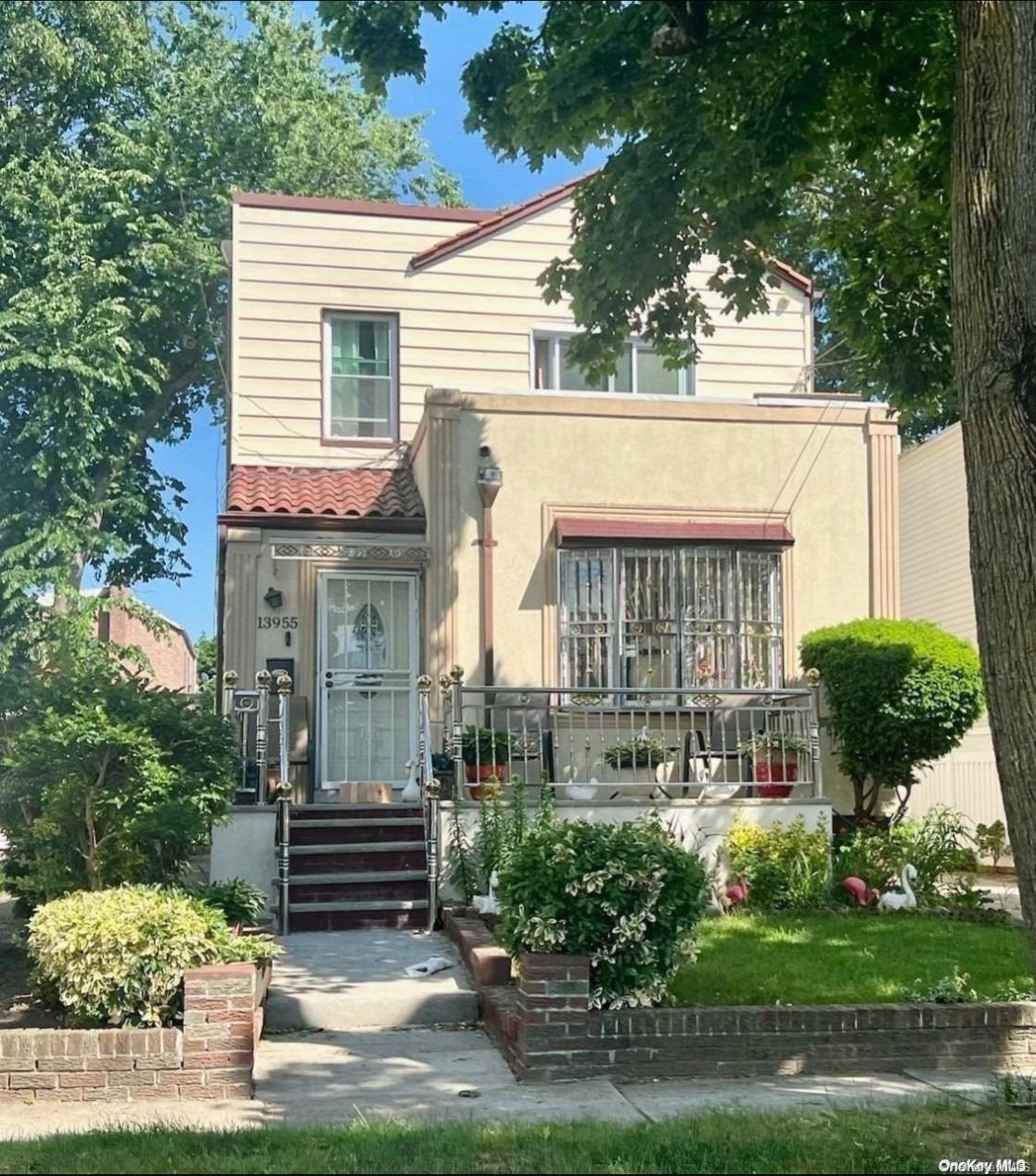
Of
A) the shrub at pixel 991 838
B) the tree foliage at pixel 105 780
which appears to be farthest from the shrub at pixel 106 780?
the shrub at pixel 991 838

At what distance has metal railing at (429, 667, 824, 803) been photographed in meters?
11.2

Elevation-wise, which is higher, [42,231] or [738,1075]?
[42,231]

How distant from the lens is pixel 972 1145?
5441mm

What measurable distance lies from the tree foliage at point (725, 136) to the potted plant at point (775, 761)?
3186mm

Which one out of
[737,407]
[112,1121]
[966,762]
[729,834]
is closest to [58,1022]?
[112,1121]

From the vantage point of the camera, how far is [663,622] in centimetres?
1274

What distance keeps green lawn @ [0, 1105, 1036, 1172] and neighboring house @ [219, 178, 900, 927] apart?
5855 millimetres

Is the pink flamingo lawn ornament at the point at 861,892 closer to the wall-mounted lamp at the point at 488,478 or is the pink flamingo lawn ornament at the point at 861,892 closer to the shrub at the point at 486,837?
the shrub at the point at 486,837

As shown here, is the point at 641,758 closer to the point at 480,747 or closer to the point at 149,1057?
the point at 480,747

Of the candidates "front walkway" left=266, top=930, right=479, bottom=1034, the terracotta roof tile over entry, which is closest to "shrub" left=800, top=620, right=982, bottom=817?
the terracotta roof tile over entry

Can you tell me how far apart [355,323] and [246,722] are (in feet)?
17.7

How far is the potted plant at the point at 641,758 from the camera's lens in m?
11.7

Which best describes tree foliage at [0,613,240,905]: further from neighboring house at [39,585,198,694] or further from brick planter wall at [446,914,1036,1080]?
neighboring house at [39,585,198,694]

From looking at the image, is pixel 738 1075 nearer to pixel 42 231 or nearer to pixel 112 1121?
pixel 112 1121
